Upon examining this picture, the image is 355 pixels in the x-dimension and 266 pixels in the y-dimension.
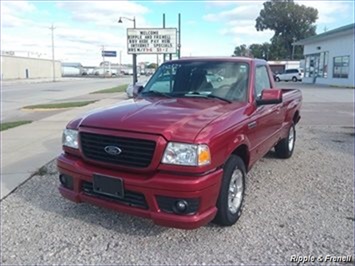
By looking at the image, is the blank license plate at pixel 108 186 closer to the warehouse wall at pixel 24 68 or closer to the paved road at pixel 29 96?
the paved road at pixel 29 96

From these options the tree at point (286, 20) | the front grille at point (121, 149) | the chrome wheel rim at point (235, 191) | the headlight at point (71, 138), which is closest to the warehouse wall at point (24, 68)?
the tree at point (286, 20)

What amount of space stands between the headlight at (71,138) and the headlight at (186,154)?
1142 mm

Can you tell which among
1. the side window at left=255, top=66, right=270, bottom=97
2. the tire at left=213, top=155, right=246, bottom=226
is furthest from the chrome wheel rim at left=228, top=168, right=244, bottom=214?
the side window at left=255, top=66, right=270, bottom=97

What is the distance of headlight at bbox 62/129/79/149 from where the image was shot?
391 centimetres

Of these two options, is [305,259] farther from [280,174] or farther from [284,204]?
[280,174]

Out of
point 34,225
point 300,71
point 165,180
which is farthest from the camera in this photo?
point 300,71

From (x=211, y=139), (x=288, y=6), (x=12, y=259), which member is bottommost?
(x=12, y=259)

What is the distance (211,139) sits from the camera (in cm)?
335

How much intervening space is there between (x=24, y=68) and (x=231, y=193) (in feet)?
256

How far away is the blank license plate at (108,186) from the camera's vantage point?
137 inches

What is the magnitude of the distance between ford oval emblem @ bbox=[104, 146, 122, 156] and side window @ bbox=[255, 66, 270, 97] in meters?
2.16

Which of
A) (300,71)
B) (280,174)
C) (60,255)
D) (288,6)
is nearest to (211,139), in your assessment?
(60,255)

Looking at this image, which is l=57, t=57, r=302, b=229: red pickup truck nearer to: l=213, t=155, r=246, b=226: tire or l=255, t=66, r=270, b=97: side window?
l=213, t=155, r=246, b=226: tire

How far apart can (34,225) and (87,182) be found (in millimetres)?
944
